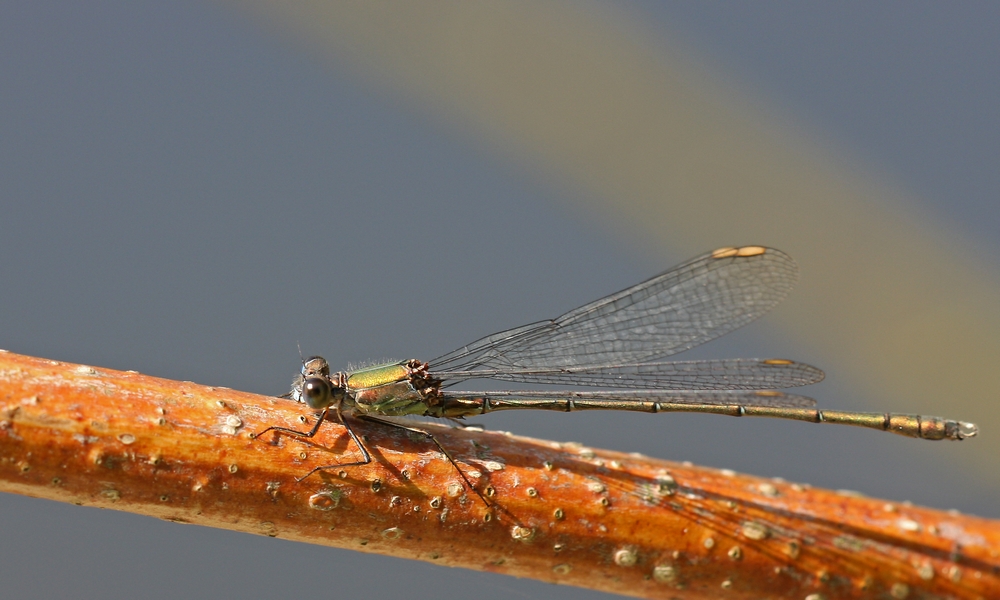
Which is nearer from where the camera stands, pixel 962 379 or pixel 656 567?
pixel 656 567

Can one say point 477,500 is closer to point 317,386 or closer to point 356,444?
point 356,444

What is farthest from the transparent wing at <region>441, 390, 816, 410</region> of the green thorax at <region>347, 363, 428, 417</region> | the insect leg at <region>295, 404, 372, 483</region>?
the insect leg at <region>295, 404, 372, 483</region>

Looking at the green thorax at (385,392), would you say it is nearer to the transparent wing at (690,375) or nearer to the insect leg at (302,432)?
the insect leg at (302,432)

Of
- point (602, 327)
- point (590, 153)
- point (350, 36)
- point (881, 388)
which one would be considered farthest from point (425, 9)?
point (881, 388)

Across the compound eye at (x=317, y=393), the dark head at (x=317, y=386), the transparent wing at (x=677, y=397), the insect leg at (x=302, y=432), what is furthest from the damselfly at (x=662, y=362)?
the insect leg at (x=302, y=432)

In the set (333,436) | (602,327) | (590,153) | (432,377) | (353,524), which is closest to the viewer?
(353,524)

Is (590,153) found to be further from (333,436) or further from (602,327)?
(333,436)

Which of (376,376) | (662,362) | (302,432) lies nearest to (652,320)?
(662,362)
